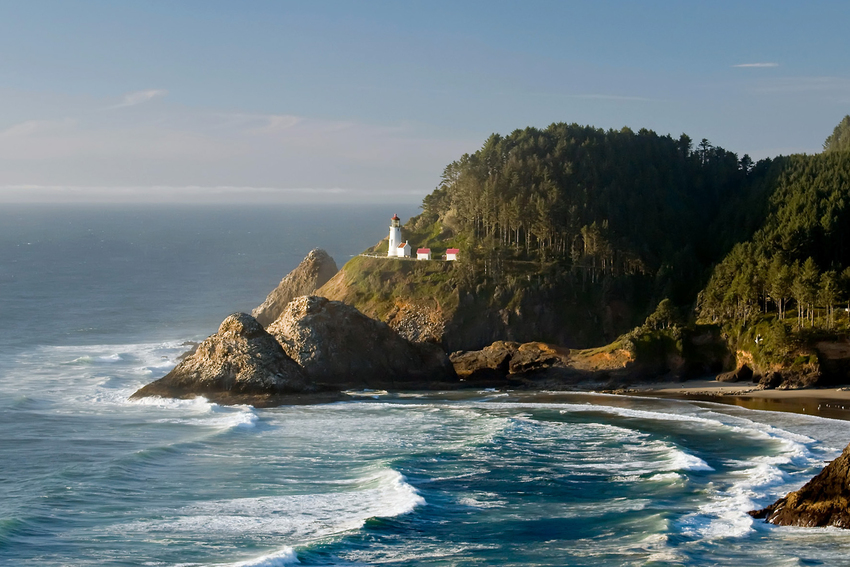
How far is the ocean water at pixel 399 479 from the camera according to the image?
3045 cm

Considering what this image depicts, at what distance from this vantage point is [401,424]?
166 ft

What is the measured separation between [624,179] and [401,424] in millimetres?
49118

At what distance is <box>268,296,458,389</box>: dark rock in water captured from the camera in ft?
208

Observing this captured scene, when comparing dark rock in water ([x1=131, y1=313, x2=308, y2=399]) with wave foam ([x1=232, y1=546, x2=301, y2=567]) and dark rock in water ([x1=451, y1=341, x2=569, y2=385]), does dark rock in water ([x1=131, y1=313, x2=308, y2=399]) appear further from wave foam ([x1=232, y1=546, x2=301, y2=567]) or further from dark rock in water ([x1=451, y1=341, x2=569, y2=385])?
wave foam ([x1=232, y1=546, x2=301, y2=567])

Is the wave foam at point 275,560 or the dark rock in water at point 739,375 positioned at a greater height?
the dark rock in water at point 739,375

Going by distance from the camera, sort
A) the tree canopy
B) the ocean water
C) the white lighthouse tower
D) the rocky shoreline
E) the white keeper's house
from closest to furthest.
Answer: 1. the ocean water
2. the rocky shoreline
3. the white keeper's house
4. the white lighthouse tower
5. the tree canopy

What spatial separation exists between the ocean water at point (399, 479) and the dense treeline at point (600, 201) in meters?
25.6

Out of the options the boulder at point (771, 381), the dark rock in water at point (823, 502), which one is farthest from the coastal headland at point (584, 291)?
the dark rock in water at point (823, 502)

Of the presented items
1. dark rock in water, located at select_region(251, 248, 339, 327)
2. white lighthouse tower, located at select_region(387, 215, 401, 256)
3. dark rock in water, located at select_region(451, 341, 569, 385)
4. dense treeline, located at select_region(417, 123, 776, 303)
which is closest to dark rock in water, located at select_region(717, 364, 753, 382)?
dark rock in water, located at select_region(451, 341, 569, 385)

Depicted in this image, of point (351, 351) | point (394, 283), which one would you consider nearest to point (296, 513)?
point (351, 351)

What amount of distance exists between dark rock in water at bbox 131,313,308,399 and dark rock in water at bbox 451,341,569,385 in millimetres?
13560

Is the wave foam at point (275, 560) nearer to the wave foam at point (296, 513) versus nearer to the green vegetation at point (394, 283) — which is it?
the wave foam at point (296, 513)

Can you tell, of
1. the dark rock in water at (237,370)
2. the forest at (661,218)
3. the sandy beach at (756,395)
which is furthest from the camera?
the forest at (661,218)

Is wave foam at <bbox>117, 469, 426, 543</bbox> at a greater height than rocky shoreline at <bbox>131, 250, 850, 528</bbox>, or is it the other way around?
rocky shoreline at <bbox>131, 250, 850, 528</bbox>
